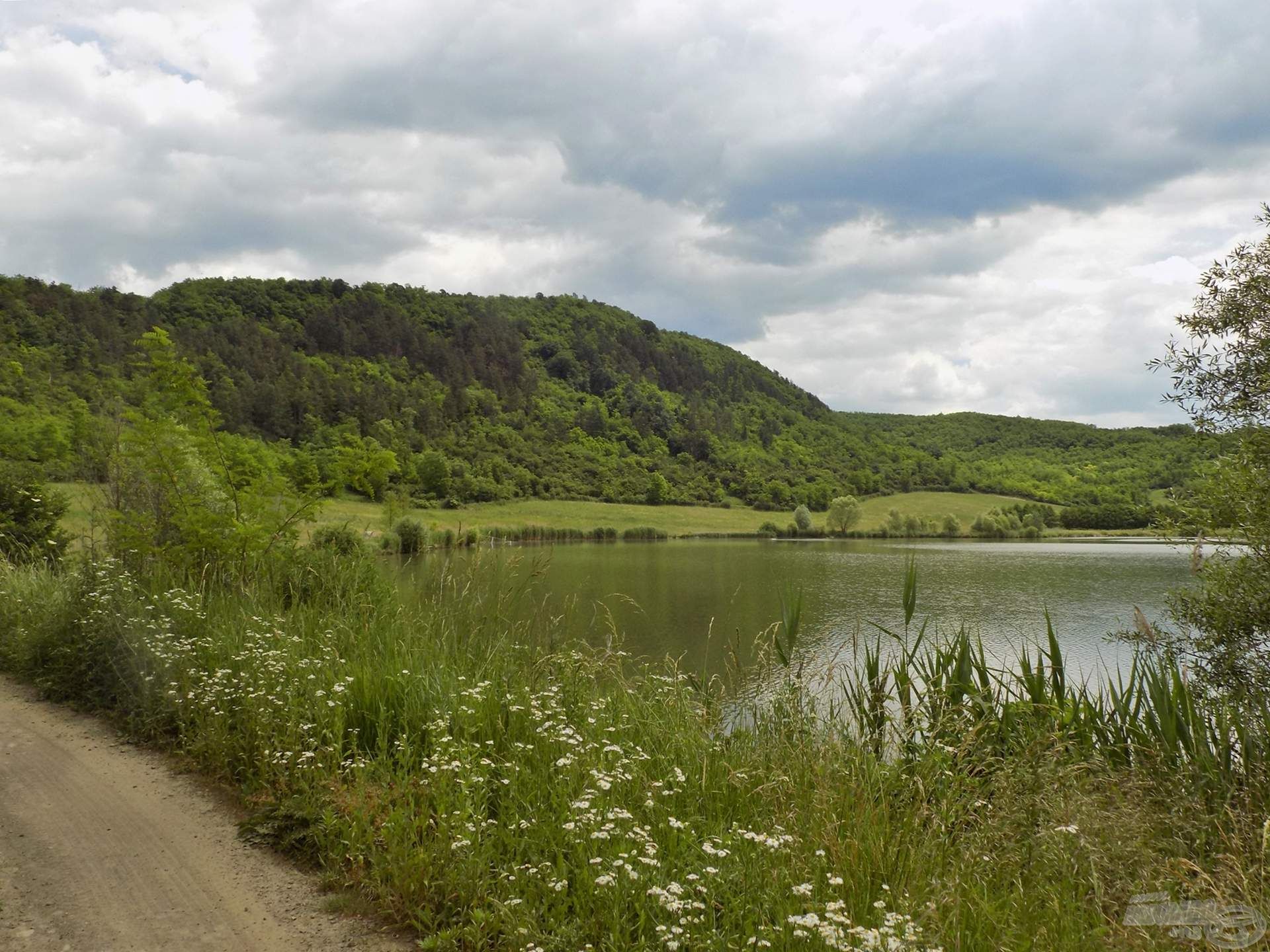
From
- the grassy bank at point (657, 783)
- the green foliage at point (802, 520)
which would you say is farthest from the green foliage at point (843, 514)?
the grassy bank at point (657, 783)

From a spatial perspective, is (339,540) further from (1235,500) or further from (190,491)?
(1235,500)

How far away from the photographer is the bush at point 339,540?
1136cm

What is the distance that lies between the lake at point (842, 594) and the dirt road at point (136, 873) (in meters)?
3.51

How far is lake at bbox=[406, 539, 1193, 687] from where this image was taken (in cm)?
1434

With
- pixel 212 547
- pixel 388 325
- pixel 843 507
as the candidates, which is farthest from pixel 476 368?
pixel 212 547

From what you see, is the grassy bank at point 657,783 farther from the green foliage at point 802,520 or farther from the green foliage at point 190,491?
the green foliage at point 802,520

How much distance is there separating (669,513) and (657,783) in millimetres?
84556

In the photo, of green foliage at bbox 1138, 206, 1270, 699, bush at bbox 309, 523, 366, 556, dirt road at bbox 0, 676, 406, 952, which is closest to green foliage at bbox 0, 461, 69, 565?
bush at bbox 309, 523, 366, 556

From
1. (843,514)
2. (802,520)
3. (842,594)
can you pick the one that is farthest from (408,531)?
(802,520)

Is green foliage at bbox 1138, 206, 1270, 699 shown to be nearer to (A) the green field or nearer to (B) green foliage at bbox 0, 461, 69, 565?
(B) green foliage at bbox 0, 461, 69, 565

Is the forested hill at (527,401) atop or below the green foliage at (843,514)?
atop

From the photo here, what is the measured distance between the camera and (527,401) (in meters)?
114

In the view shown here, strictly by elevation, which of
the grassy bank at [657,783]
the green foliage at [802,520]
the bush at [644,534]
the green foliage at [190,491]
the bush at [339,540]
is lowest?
the bush at [644,534]

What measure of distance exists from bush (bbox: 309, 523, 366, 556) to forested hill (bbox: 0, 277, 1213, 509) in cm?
2526
